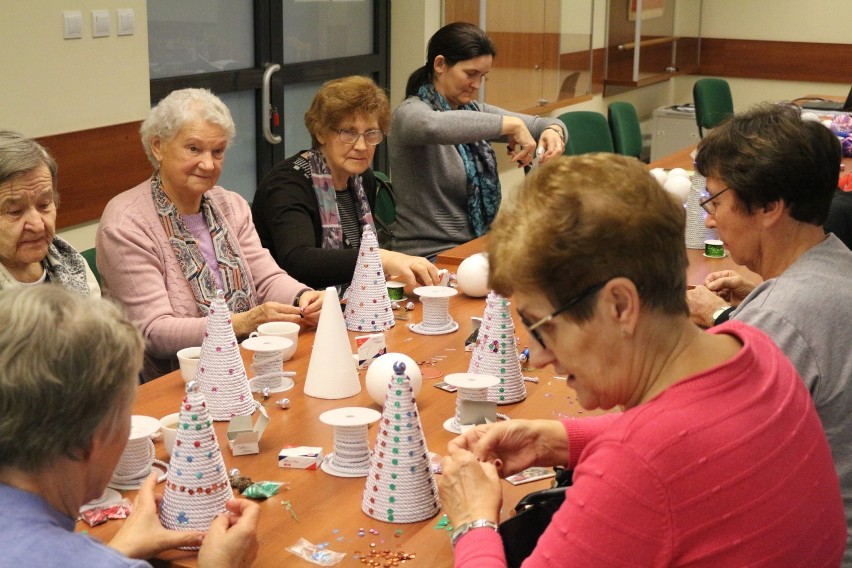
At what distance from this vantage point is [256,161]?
563 centimetres

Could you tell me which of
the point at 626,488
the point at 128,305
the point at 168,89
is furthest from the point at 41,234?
the point at 168,89

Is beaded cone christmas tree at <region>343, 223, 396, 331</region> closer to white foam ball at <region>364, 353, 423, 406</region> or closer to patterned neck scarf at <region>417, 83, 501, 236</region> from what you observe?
white foam ball at <region>364, 353, 423, 406</region>

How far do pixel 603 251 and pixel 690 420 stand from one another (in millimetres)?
240

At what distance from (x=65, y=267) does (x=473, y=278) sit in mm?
1160

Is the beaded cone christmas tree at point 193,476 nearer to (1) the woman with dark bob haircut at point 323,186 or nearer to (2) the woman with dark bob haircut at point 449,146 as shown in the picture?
(1) the woman with dark bob haircut at point 323,186

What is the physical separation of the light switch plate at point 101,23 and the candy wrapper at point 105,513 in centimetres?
274

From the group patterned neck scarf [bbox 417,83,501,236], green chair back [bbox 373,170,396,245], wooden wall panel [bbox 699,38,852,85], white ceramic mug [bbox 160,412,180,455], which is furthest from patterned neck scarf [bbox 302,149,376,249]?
wooden wall panel [bbox 699,38,852,85]

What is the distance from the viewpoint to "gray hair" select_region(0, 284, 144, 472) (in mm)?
1200

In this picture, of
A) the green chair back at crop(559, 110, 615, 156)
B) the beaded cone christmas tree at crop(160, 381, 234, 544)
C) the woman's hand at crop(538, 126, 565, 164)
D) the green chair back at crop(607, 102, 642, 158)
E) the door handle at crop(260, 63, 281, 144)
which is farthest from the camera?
the green chair back at crop(607, 102, 642, 158)

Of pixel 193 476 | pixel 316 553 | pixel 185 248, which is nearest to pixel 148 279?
pixel 185 248

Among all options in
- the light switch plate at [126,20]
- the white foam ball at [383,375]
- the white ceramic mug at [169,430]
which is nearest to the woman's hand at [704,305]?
the white foam ball at [383,375]

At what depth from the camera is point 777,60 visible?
363 inches

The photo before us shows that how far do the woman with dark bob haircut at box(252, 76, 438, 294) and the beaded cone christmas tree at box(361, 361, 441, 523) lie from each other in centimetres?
161

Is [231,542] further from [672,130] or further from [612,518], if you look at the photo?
[672,130]
